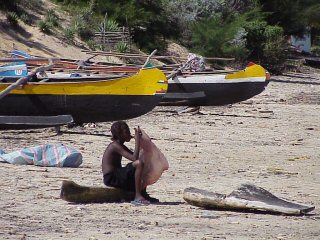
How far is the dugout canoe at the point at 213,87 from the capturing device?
2366 centimetres

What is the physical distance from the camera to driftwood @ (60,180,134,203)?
1068cm

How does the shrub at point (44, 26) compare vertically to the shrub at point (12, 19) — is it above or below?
below

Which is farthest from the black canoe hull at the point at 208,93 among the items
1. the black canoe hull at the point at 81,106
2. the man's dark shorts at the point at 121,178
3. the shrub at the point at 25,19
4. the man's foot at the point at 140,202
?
the man's foot at the point at 140,202

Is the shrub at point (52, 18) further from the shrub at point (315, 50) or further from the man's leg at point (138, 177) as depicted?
the shrub at point (315, 50)

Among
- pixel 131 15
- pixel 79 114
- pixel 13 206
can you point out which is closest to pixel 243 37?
pixel 131 15

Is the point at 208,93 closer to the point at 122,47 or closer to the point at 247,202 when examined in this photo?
the point at 122,47

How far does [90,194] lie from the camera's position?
35.4 feet

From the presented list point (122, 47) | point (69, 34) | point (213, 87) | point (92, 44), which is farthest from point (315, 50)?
point (213, 87)

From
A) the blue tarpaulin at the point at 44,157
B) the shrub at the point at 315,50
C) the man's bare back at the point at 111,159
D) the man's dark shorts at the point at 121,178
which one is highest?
the man's bare back at the point at 111,159

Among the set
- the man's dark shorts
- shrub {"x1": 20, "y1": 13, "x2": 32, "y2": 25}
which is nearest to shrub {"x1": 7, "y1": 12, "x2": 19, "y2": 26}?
shrub {"x1": 20, "y1": 13, "x2": 32, "y2": 25}

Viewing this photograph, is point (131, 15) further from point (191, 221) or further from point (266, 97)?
point (191, 221)

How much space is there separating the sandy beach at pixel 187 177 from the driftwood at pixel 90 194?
0.43 ft

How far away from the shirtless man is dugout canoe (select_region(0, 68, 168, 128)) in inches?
244

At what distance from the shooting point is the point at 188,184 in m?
13.0
